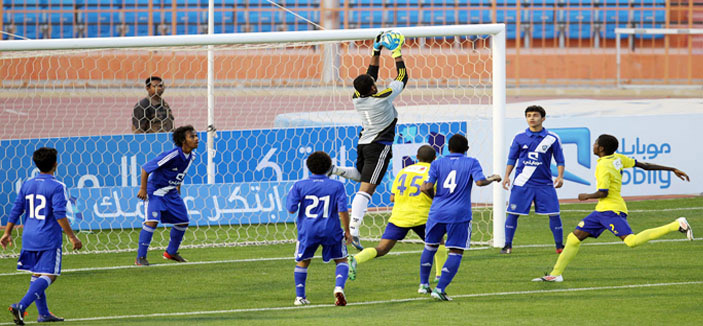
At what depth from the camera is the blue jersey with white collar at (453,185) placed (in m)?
7.88

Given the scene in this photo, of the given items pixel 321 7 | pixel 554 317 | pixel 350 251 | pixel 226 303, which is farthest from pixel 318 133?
pixel 321 7

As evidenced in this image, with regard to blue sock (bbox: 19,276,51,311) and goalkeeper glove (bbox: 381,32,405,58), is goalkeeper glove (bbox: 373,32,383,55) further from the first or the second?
blue sock (bbox: 19,276,51,311)

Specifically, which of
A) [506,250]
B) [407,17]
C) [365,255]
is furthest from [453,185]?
[407,17]

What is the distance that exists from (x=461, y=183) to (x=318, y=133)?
568 centimetres

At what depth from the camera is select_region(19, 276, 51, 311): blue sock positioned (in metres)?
7.19

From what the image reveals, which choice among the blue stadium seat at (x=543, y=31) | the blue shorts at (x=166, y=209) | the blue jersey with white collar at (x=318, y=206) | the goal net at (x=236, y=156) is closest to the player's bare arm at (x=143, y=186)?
the blue shorts at (x=166, y=209)

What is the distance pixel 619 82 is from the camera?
28.4 meters

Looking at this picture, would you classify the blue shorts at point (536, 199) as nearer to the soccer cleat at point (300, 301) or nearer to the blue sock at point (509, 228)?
the blue sock at point (509, 228)

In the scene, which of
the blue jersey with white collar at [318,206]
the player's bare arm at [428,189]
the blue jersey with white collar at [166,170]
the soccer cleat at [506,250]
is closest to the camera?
the blue jersey with white collar at [318,206]

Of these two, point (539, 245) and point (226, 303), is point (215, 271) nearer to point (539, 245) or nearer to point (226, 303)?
point (226, 303)

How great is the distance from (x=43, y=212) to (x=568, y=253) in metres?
4.09

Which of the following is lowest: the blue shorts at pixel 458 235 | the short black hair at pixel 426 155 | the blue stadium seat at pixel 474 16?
the blue shorts at pixel 458 235

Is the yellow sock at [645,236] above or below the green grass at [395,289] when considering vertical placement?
above

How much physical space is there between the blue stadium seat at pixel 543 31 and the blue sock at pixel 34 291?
2271cm
